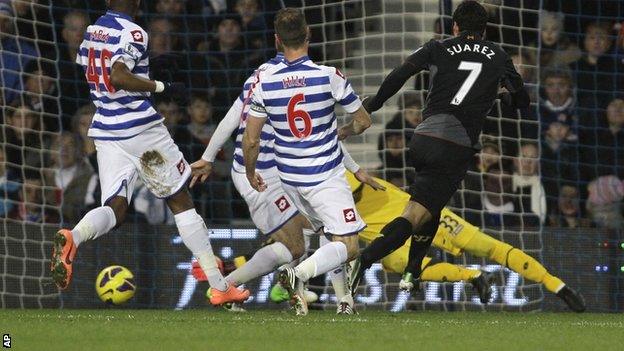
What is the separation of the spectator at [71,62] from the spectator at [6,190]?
0.83 meters

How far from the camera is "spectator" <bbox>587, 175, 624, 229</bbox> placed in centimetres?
1282

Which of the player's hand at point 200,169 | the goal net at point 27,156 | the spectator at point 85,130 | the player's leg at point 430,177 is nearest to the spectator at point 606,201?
the player's leg at point 430,177

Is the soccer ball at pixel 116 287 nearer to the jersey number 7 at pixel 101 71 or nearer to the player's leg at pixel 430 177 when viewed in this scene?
the jersey number 7 at pixel 101 71

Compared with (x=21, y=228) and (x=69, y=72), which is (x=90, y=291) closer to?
(x=21, y=228)

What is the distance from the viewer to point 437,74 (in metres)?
9.38

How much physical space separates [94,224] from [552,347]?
3211 millimetres

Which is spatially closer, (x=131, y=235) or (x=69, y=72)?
(x=131, y=235)

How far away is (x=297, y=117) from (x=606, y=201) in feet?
16.2

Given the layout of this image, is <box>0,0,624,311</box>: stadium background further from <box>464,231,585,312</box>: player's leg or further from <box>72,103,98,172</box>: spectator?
<box>464,231,585,312</box>: player's leg

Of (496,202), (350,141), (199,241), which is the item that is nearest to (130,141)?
(199,241)

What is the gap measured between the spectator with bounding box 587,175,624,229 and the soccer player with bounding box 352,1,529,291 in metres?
3.62

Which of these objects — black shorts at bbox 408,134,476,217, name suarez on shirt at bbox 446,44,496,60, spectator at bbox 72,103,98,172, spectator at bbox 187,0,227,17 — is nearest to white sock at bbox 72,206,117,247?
black shorts at bbox 408,134,476,217

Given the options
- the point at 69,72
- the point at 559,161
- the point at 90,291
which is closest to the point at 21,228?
the point at 90,291

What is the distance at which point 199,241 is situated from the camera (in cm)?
934
